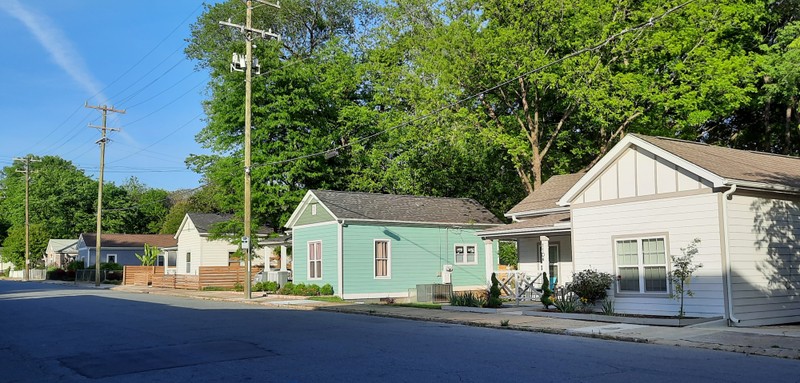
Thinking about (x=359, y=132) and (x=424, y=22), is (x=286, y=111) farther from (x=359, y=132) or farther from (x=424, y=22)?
(x=424, y=22)

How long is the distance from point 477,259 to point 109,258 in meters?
47.7

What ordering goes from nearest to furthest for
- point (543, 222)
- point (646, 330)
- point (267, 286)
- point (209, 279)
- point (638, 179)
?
point (646, 330) < point (638, 179) < point (543, 222) < point (267, 286) < point (209, 279)

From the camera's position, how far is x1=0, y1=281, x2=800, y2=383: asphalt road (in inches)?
364

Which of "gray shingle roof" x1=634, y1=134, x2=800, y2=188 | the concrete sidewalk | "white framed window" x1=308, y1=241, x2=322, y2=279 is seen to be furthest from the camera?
"white framed window" x1=308, y1=241, x2=322, y2=279

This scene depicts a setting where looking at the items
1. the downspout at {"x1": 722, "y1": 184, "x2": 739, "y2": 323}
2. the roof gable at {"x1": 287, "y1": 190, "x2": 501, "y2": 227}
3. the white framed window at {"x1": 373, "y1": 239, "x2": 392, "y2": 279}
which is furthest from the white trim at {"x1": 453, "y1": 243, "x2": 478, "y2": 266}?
the downspout at {"x1": 722, "y1": 184, "x2": 739, "y2": 323}

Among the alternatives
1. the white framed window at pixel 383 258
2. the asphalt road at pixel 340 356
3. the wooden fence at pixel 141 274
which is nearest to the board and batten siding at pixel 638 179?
the asphalt road at pixel 340 356

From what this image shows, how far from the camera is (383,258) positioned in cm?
3011

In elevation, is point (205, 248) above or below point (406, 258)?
above

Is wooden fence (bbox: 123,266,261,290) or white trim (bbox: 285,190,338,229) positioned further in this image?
wooden fence (bbox: 123,266,261,290)

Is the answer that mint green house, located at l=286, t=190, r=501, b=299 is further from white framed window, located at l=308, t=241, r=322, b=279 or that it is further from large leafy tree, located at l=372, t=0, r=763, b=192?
large leafy tree, located at l=372, t=0, r=763, b=192

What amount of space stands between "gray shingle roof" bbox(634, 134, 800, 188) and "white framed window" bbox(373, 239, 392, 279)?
14.2 meters

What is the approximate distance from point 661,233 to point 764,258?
8.08 ft

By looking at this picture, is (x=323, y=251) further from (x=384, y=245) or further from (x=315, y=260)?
(x=384, y=245)

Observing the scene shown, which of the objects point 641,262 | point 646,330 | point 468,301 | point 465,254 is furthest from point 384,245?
point 646,330
